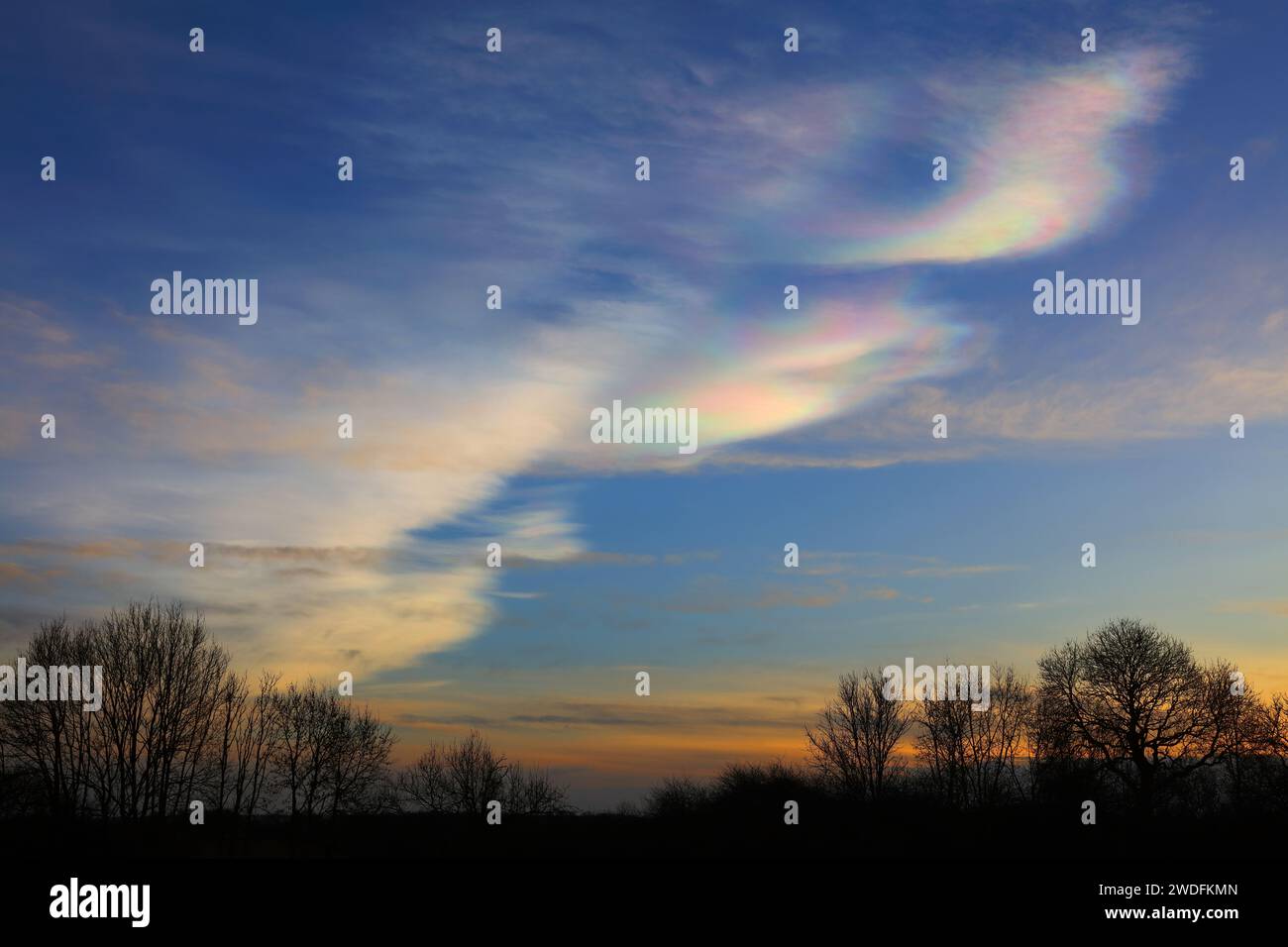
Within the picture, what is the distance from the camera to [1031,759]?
96.8 metres

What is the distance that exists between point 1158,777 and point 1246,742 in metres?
7.46

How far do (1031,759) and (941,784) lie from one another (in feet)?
30.5

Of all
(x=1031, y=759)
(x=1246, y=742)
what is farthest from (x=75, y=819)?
(x=1246, y=742)
